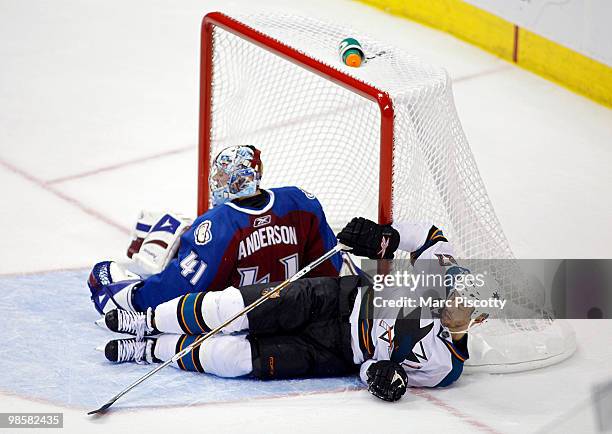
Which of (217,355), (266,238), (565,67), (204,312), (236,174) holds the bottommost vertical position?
(217,355)

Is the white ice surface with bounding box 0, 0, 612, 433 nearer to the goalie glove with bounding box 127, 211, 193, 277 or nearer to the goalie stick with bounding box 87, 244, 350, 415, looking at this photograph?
the goalie stick with bounding box 87, 244, 350, 415

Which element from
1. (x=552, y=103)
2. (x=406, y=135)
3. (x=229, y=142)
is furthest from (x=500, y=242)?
(x=552, y=103)

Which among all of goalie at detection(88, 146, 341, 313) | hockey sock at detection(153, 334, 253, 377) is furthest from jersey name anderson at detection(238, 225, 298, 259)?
hockey sock at detection(153, 334, 253, 377)

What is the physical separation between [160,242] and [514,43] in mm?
2836

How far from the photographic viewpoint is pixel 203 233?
393 centimetres

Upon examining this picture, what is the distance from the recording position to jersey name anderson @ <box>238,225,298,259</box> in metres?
3.95

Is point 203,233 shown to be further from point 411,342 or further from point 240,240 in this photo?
point 411,342

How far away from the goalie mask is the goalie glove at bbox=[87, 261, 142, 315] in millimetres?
388

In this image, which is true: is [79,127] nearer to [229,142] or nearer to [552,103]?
[229,142]

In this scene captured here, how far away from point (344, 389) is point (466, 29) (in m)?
3.58

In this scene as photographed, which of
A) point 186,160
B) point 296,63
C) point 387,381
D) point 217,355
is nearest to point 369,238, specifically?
point 387,381

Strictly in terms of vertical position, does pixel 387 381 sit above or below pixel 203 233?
below

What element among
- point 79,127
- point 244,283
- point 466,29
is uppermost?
point 466,29

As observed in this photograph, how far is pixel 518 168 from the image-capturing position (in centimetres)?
576
